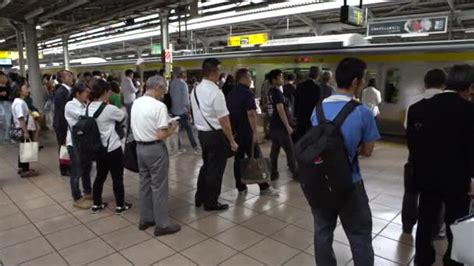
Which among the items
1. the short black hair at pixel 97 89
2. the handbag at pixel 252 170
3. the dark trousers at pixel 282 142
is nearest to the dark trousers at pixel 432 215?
the handbag at pixel 252 170

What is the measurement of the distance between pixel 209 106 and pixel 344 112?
1.74 meters

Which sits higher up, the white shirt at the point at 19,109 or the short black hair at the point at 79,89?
the short black hair at the point at 79,89

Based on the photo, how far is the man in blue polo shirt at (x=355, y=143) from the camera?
190 centimetres

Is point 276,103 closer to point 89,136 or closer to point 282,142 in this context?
point 282,142

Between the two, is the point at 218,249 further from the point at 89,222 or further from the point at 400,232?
the point at 400,232

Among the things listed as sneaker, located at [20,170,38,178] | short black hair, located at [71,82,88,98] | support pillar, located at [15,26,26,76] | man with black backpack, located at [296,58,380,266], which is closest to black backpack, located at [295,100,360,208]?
man with black backpack, located at [296,58,380,266]

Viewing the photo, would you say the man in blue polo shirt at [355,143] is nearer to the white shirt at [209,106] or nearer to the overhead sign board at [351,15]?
the white shirt at [209,106]

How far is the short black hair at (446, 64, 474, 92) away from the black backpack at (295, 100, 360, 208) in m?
0.87

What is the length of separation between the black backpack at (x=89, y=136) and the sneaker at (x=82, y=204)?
66cm

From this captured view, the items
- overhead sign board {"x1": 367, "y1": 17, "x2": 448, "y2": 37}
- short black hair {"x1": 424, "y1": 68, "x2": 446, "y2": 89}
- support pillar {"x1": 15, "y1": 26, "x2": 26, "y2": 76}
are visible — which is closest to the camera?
short black hair {"x1": 424, "y1": 68, "x2": 446, "y2": 89}

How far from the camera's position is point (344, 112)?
1.88 m

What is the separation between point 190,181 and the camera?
15.8 ft

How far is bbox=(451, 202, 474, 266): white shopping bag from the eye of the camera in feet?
6.46

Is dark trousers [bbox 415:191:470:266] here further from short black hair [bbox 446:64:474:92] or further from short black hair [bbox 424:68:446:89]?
short black hair [bbox 424:68:446:89]
